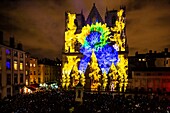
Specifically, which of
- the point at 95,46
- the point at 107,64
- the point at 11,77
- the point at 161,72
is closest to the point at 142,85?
the point at 161,72

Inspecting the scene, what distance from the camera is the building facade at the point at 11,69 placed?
43.6 meters

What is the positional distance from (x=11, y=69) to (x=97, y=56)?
20.9 metres

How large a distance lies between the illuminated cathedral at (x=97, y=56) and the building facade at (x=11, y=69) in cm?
1181

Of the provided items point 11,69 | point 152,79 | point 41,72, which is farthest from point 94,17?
point 11,69

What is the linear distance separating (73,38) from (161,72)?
23.1m

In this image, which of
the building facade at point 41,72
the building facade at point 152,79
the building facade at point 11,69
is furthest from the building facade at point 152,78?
the building facade at point 41,72

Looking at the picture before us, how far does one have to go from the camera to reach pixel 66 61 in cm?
6247

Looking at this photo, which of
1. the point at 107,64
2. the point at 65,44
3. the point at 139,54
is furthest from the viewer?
the point at 139,54

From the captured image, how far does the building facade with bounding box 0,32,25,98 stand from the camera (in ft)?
143

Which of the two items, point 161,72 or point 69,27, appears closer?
point 161,72

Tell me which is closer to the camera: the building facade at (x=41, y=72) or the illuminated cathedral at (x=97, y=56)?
the illuminated cathedral at (x=97, y=56)

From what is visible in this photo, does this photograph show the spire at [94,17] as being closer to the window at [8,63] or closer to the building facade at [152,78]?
the building facade at [152,78]

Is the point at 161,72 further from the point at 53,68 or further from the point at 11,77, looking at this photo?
the point at 53,68

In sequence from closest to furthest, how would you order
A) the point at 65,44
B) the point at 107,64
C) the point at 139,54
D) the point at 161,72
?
the point at 161,72
the point at 107,64
the point at 65,44
the point at 139,54
